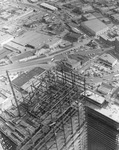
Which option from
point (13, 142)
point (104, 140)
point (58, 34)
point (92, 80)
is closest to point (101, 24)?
point (58, 34)

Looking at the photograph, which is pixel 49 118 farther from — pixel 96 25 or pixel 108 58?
pixel 96 25

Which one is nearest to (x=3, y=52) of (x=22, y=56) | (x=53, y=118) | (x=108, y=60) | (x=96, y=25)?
(x=22, y=56)

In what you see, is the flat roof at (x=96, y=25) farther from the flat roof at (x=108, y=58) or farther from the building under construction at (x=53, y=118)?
the building under construction at (x=53, y=118)

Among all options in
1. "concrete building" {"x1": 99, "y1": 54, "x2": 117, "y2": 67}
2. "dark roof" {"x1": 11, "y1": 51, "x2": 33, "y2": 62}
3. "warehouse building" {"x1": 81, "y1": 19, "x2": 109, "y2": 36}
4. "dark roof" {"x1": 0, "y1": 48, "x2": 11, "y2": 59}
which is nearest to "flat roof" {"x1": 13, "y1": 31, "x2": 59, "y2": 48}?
"dark roof" {"x1": 11, "y1": 51, "x2": 33, "y2": 62}

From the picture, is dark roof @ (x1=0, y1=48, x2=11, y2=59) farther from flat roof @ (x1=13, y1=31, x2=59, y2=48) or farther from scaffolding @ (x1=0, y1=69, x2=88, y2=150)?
scaffolding @ (x1=0, y1=69, x2=88, y2=150)

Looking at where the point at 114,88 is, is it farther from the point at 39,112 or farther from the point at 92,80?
the point at 39,112

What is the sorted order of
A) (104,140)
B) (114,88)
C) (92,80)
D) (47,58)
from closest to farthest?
(104,140) < (114,88) < (92,80) < (47,58)
